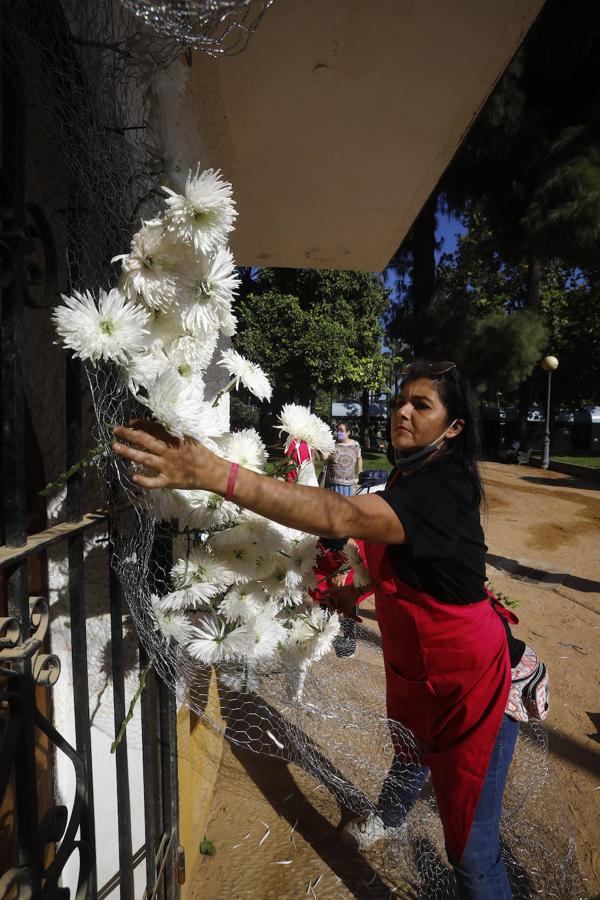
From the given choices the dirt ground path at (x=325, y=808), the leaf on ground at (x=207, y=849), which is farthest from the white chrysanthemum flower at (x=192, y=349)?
the leaf on ground at (x=207, y=849)

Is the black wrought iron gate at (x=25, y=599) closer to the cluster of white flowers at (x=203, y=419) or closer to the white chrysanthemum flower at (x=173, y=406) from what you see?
the cluster of white flowers at (x=203, y=419)

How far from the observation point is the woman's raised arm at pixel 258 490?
36.7 inches

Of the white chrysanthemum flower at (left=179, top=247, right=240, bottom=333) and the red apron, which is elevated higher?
the white chrysanthemum flower at (left=179, top=247, right=240, bottom=333)

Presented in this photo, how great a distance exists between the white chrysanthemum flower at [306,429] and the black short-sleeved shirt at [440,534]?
0.22 meters

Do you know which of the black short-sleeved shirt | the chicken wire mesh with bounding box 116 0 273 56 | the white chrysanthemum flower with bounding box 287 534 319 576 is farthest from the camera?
the black short-sleeved shirt

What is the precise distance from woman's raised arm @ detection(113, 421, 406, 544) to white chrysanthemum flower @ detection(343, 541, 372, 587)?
0.34 meters

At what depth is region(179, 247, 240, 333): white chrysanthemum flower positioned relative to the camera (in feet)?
3.28

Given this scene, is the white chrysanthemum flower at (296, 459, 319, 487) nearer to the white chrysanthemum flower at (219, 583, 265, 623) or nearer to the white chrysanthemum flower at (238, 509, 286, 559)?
the white chrysanthemum flower at (238, 509, 286, 559)

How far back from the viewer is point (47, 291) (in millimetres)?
1032

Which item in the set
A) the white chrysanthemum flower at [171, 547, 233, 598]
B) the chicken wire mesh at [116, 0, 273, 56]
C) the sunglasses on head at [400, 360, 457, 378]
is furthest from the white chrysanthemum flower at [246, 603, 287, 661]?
the chicken wire mesh at [116, 0, 273, 56]

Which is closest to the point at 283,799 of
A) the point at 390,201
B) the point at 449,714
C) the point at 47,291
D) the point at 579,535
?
the point at 449,714

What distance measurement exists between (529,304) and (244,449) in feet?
71.5

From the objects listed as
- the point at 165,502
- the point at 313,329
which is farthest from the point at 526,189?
the point at 165,502

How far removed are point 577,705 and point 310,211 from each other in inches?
160
